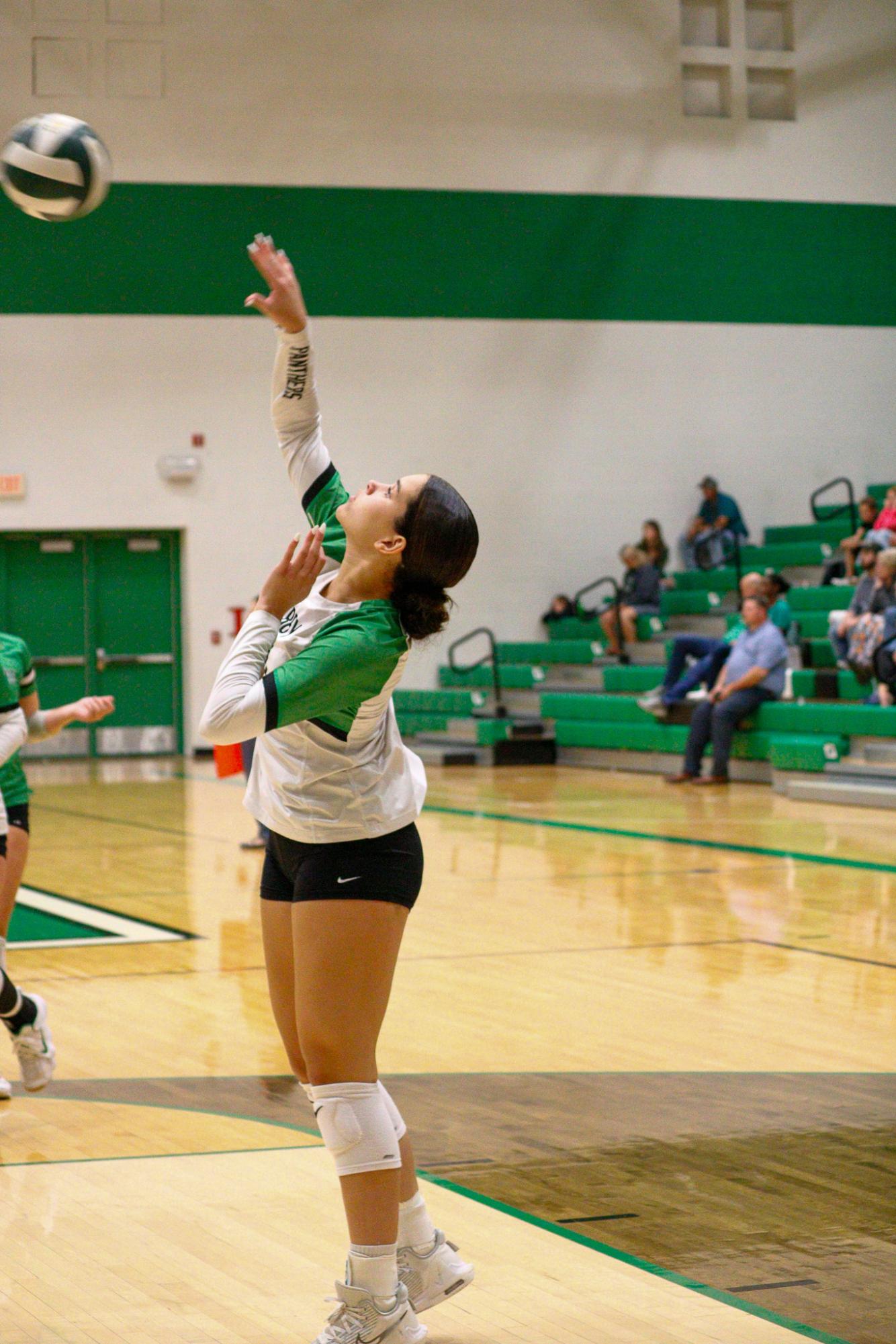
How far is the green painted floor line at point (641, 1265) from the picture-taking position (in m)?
3.19

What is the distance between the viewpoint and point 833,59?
2083cm

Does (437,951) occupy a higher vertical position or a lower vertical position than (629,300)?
lower

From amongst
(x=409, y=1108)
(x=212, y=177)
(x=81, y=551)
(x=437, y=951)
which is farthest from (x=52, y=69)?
(x=409, y=1108)

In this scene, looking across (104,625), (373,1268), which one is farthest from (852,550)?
(373,1268)

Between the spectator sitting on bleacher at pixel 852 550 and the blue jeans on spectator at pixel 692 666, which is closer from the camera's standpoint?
the blue jeans on spectator at pixel 692 666

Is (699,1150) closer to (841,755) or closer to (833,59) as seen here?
(841,755)

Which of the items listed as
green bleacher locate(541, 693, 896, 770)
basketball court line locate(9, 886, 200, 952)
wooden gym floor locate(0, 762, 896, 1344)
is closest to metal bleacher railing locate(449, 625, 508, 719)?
green bleacher locate(541, 693, 896, 770)

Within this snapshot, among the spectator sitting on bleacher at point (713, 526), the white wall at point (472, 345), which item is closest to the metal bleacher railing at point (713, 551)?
the spectator sitting on bleacher at point (713, 526)

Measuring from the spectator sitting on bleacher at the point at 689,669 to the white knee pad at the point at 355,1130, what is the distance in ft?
40.1

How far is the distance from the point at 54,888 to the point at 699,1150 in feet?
18.6

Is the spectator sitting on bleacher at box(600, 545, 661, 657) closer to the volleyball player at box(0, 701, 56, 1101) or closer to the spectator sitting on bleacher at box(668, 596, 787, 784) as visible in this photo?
the spectator sitting on bleacher at box(668, 596, 787, 784)

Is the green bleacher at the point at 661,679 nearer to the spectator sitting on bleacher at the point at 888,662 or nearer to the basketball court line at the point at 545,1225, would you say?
the spectator sitting on bleacher at the point at 888,662

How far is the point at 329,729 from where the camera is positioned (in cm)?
310

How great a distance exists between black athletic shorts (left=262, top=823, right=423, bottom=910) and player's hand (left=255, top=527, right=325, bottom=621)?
43 centimetres
